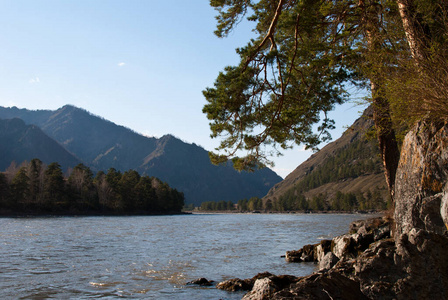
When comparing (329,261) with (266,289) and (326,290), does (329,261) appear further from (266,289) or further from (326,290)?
(326,290)

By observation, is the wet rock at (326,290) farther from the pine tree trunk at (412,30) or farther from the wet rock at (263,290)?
the pine tree trunk at (412,30)

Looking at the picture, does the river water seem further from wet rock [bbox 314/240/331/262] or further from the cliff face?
the cliff face

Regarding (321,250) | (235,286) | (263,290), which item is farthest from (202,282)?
(321,250)

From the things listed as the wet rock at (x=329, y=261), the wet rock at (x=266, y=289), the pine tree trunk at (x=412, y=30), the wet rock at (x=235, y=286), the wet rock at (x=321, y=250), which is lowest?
the wet rock at (x=235, y=286)

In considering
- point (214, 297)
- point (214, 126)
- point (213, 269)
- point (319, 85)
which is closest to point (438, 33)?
point (319, 85)

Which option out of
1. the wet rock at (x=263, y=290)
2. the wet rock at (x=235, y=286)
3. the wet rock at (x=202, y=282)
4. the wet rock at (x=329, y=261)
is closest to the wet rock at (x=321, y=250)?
the wet rock at (x=329, y=261)

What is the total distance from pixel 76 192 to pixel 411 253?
360 ft

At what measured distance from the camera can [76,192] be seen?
106 meters

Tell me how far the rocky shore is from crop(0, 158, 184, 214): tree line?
315 feet

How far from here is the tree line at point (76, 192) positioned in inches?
3516

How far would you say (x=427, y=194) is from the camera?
Result: 776cm

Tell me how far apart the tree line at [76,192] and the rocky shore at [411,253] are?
315 feet

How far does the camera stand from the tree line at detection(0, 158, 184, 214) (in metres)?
89.3

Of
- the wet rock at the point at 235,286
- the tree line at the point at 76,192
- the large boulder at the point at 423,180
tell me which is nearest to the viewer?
the large boulder at the point at 423,180
